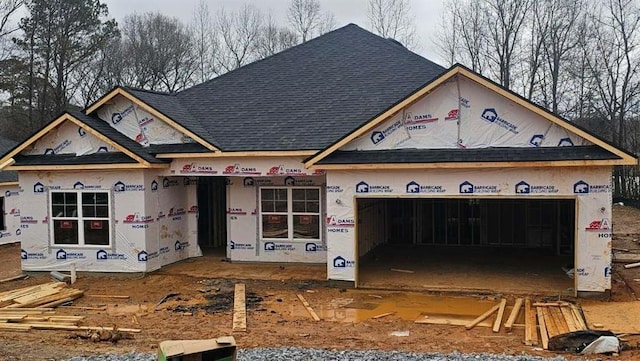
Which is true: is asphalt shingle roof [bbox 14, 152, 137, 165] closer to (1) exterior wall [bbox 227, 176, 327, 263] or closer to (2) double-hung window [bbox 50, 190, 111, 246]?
(2) double-hung window [bbox 50, 190, 111, 246]

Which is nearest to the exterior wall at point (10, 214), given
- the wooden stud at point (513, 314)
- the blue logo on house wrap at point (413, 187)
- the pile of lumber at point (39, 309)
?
the pile of lumber at point (39, 309)

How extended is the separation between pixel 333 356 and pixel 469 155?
20.0 feet

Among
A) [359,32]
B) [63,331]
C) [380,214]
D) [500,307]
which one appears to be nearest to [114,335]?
[63,331]

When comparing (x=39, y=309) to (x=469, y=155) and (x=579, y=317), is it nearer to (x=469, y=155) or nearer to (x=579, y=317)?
(x=469, y=155)

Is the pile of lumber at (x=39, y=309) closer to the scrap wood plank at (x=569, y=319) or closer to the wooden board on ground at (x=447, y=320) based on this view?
the wooden board on ground at (x=447, y=320)

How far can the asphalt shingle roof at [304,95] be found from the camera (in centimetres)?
1538

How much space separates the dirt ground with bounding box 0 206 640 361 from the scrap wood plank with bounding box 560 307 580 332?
2.65ft

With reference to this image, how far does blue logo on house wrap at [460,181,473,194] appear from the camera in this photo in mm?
12484

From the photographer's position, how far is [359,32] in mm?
21250

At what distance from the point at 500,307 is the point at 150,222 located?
29.0 feet

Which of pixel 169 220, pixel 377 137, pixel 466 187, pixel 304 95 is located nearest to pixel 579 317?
pixel 466 187

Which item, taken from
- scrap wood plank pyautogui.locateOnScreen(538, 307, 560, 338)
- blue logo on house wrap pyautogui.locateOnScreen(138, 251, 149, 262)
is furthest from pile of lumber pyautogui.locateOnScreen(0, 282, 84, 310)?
scrap wood plank pyautogui.locateOnScreen(538, 307, 560, 338)

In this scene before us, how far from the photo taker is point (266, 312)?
11.4m

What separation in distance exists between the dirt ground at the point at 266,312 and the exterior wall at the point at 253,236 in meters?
0.38
